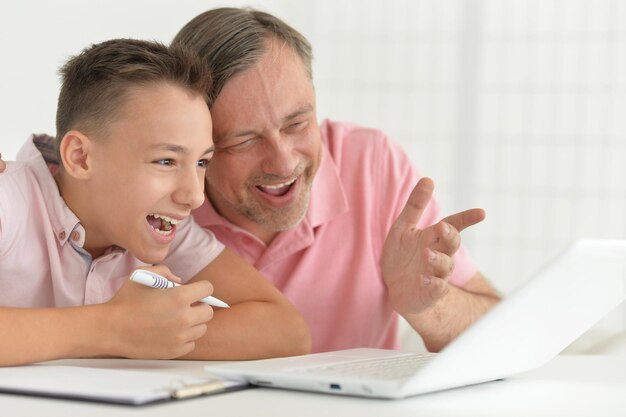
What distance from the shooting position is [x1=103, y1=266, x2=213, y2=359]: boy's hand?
3.95 feet

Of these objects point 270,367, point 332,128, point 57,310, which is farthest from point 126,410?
point 332,128

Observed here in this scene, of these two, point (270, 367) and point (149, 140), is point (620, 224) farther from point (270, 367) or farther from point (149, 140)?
point (270, 367)

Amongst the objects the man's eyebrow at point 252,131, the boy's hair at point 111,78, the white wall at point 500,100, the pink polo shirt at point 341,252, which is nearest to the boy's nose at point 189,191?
the boy's hair at point 111,78

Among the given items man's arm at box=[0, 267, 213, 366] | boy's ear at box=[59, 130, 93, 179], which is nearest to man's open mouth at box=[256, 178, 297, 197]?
boy's ear at box=[59, 130, 93, 179]

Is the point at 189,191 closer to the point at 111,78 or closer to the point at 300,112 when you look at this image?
the point at 111,78

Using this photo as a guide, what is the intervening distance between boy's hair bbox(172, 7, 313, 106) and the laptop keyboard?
27.7 inches

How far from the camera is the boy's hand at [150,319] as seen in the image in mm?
1204

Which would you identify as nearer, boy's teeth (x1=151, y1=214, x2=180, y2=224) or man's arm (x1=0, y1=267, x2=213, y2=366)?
man's arm (x1=0, y1=267, x2=213, y2=366)

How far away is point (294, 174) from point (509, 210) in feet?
8.24

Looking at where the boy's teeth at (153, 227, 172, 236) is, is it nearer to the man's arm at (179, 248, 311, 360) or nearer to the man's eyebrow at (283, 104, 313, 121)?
the man's arm at (179, 248, 311, 360)

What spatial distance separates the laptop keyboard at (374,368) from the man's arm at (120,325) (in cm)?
25

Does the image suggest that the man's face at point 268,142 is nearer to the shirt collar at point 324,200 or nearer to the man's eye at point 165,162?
the shirt collar at point 324,200

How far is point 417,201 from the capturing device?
1479 millimetres

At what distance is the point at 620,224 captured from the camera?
13.0 feet
